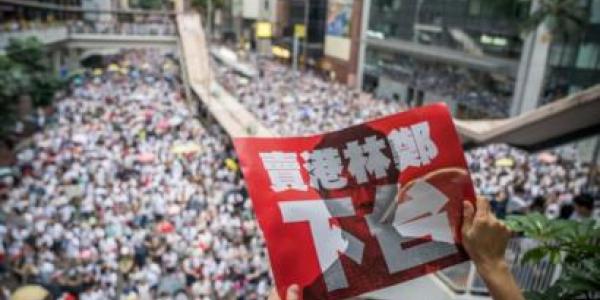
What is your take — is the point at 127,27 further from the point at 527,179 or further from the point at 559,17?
the point at 527,179

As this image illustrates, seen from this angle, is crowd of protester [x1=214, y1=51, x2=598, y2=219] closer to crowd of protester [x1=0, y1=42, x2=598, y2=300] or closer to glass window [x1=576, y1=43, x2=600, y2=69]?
crowd of protester [x1=0, y1=42, x2=598, y2=300]

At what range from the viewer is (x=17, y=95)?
16328mm

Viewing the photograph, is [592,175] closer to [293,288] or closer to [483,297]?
[483,297]

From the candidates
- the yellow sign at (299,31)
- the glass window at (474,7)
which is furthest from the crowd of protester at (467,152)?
the yellow sign at (299,31)

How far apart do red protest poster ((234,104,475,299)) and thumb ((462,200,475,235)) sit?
0.05 m

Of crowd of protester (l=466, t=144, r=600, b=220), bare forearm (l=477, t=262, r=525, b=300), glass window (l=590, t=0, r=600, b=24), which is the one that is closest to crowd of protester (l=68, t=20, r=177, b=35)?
crowd of protester (l=466, t=144, r=600, b=220)

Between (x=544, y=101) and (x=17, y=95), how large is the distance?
73.1ft

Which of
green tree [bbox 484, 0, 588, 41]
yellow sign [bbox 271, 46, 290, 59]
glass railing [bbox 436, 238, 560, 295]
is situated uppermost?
green tree [bbox 484, 0, 588, 41]

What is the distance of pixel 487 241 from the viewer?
1.86m

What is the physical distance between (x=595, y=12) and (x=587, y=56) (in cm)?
187

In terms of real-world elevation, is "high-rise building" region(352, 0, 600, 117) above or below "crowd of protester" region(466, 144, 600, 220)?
above

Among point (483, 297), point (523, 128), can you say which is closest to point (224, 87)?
point (523, 128)

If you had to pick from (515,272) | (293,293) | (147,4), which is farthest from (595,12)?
(293,293)

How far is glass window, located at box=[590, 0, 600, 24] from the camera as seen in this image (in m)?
22.5
